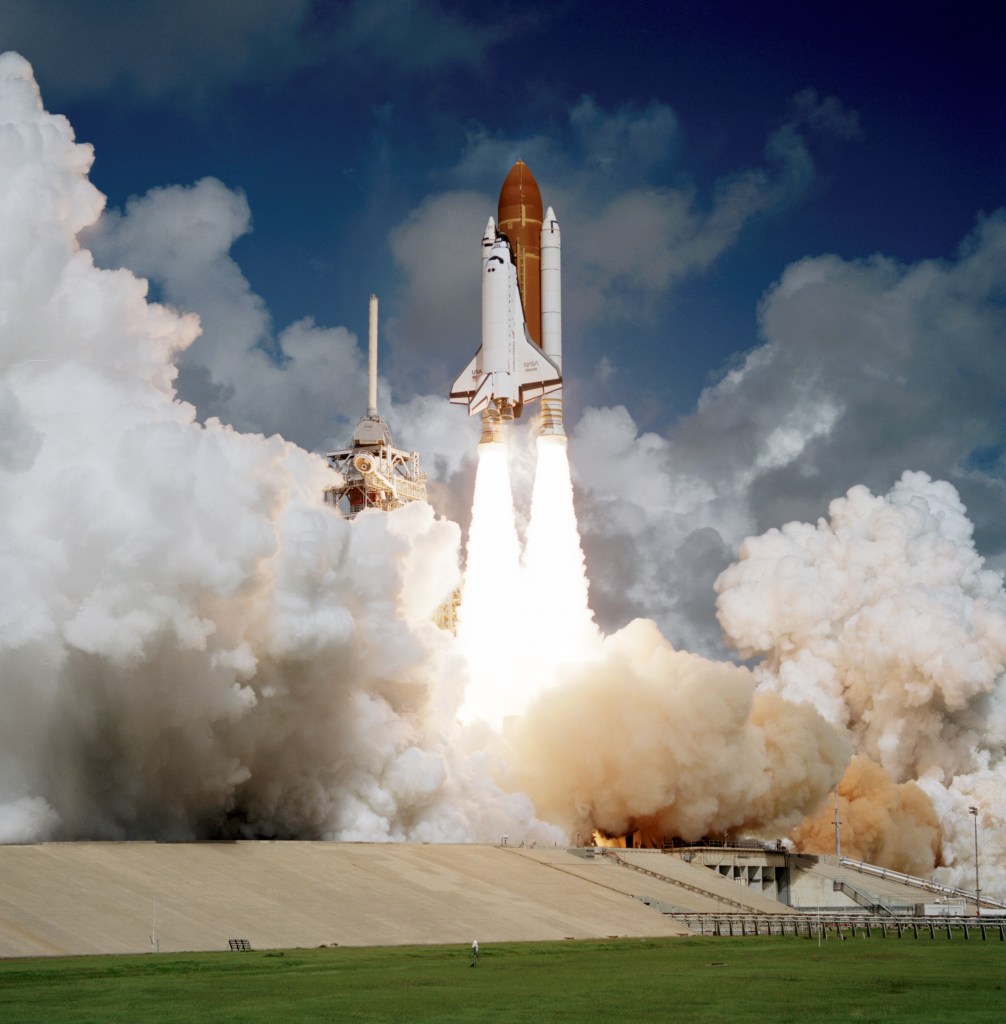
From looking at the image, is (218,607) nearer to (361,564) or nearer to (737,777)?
(361,564)

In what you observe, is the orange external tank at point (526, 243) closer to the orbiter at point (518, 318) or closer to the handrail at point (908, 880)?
the orbiter at point (518, 318)

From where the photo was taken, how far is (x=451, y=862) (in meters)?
52.4

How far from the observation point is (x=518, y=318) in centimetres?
6519

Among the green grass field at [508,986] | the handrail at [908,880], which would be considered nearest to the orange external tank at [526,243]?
the handrail at [908,880]

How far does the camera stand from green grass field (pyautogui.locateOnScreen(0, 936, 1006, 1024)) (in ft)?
87.2

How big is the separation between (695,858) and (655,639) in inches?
410

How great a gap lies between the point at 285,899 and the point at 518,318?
29239 mm

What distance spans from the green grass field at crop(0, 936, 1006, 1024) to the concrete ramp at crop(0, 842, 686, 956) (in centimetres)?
184

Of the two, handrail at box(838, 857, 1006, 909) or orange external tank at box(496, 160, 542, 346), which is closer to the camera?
orange external tank at box(496, 160, 542, 346)

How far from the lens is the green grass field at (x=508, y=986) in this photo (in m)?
26.6

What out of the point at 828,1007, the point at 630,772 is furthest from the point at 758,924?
the point at 828,1007

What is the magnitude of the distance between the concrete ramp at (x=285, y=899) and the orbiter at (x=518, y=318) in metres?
19.4

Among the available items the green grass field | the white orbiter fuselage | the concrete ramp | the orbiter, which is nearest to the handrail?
the concrete ramp

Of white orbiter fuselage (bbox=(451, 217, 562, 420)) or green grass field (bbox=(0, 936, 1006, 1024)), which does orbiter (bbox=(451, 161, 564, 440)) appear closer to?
white orbiter fuselage (bbox=(451, 217, 562, 420))
